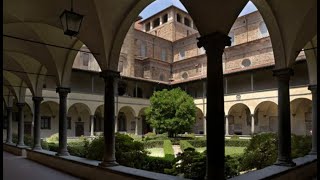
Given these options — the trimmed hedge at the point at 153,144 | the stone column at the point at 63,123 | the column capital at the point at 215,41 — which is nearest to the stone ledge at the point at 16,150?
the stone column at the point at 63,123

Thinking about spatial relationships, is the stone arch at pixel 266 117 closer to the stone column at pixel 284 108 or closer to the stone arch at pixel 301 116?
the stone arch at pixel 301 116

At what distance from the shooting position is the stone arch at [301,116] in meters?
27.6

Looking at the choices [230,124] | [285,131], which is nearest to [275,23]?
[285,131]

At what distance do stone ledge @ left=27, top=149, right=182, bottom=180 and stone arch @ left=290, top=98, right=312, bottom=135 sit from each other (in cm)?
2392

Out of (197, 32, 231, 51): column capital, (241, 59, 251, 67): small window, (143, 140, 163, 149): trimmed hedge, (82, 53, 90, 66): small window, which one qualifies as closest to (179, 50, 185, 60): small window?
(241, 59, 251, 67): small window

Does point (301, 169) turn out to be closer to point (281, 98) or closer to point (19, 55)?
point (281, 98)

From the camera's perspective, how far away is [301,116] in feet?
92.2

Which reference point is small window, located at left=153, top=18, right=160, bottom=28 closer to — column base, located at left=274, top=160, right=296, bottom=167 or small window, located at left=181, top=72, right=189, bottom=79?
small window, located at left=181, top=72, right=189, bottom=79

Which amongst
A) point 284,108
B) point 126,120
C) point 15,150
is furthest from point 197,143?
point 284,108

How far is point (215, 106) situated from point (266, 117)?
1113 inches

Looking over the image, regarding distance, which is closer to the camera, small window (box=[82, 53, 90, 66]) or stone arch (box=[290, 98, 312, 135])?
stone arch (box=[290, 98, 312, 135])

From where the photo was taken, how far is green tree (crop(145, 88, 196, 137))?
91.1ft

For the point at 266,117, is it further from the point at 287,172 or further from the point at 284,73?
the point at 287,172

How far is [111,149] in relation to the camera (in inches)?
277
